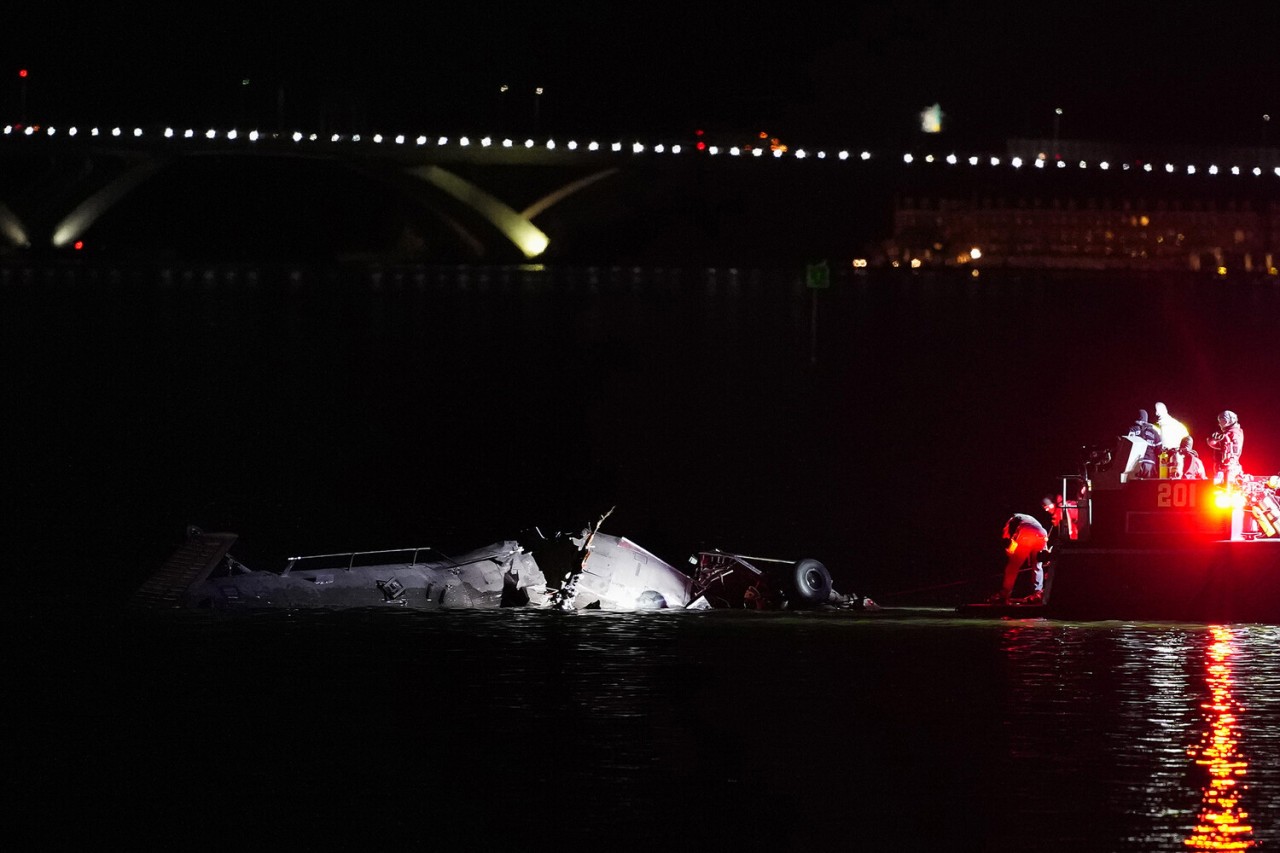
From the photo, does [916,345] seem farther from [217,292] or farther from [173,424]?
[217,292]

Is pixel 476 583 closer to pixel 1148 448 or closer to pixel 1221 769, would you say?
pixel 1148 448

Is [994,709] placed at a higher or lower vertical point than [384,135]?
lower

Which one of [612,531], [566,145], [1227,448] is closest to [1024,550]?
[1227,448]

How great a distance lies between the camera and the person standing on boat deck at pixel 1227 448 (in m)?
29.5

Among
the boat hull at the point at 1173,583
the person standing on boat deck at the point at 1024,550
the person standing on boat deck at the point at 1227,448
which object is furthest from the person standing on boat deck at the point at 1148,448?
the person standing on boat deck at the point at 1024,550

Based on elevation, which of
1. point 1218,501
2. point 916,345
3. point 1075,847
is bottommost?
point 1075,847

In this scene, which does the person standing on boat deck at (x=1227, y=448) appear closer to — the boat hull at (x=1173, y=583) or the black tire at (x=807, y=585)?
the boat hull at (x=1173, y=583)

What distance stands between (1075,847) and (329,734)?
8.29 meters

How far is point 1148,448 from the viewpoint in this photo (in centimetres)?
3045

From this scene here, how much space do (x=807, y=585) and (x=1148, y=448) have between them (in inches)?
239

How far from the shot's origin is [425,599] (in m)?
30.8

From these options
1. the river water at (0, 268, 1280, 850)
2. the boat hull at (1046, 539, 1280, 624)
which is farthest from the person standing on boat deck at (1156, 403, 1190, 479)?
the river water at (0, 268, 1280, 850)

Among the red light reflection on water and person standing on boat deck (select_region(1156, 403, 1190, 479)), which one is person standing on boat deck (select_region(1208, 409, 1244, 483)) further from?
the red light reflection on water

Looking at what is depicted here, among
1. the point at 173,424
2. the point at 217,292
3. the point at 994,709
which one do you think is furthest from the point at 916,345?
the point at 994,709
